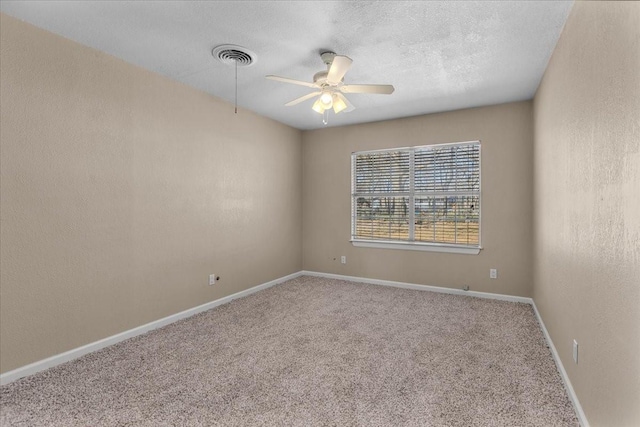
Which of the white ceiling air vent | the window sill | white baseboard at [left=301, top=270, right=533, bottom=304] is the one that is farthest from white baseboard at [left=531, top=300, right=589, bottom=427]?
the white ceiling air vent

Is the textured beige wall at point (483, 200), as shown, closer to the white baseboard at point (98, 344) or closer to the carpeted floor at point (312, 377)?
the carpeted floor at point (312, 377)

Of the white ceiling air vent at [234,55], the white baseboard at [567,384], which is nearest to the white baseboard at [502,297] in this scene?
the white baseboard at [567,384]

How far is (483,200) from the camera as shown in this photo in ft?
13.4

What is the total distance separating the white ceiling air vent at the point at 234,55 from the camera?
253 centimetres

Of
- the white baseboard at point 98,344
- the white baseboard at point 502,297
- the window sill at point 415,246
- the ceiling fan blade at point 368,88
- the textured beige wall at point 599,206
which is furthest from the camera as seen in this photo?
the window sill at point 415,246

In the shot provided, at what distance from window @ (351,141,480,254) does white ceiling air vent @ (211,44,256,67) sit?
8.26ft

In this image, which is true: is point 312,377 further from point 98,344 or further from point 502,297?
point 502,297

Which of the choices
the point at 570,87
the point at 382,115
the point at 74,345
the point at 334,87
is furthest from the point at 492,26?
the point at 74,345

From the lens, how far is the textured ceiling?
2035 mm

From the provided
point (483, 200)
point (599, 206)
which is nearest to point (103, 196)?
point (599, 206)

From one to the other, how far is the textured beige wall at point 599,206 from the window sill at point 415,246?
1699mm

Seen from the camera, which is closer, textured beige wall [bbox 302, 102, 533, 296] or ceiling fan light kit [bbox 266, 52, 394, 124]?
ceiling fan light kit [bbox 266, 52, 394, 124]

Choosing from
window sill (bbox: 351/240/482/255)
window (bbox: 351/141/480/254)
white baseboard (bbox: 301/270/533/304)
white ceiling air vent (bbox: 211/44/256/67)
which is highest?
white ceiling air vent (bbox: 211/44/256/67)

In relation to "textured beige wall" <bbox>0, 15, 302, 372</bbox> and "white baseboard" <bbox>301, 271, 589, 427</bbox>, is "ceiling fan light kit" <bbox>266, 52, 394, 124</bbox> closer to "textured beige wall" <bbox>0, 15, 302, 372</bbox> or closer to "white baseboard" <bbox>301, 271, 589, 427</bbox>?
"textured beige wall" <bbox>0, 15, 302, 372</bbox>
